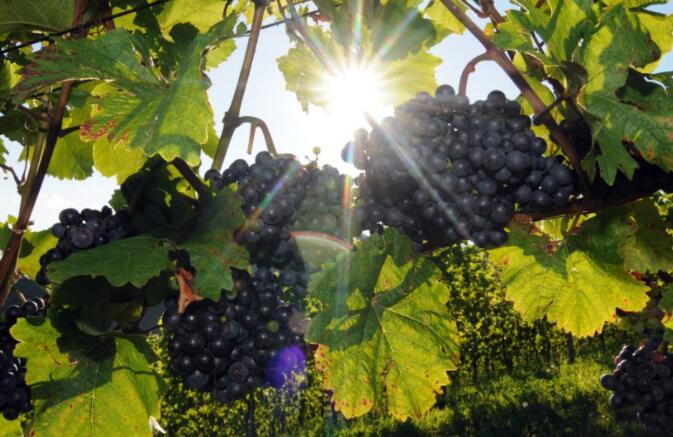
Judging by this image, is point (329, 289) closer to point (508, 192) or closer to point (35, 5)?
point (508, 192)

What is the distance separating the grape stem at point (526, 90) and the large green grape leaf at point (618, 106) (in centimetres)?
9

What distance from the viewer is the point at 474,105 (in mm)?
1484

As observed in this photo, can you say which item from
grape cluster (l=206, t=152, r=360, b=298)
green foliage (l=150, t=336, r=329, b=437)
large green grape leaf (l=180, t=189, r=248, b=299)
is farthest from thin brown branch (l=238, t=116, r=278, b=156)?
green foliage (l=150, t=336, r=329, b=437)

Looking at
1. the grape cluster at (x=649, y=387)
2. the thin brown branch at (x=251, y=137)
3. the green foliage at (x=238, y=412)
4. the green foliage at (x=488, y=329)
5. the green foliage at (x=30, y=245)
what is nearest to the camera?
the thin brown branch at (x=251, y=137)

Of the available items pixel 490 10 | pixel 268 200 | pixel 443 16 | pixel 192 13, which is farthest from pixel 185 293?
pixel 443 16

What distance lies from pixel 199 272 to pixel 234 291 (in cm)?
18

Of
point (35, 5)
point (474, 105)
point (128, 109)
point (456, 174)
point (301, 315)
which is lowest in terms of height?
point (301, 315)

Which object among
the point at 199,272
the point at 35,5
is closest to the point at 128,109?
the point at 199,272

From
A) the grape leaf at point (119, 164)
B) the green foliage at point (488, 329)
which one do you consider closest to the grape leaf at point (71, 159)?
the grape leaf at point (119, 164)

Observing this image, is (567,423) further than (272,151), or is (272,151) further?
(567,423)

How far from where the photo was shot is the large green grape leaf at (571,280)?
1.79 meters

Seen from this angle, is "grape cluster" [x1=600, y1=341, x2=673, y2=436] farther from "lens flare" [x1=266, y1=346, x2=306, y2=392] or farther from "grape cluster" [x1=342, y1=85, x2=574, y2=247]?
"lens flare" [x1=266, y1=346, x2=306, y2=392]

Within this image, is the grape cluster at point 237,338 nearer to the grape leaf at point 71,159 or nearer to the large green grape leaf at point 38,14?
the large green grape leaf at point 38,14

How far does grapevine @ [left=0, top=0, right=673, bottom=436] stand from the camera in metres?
1.37
